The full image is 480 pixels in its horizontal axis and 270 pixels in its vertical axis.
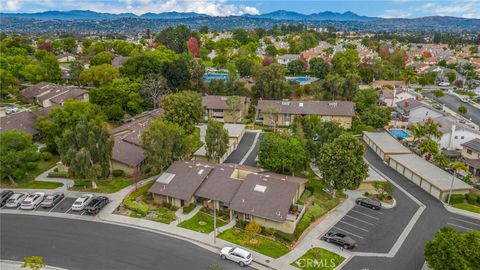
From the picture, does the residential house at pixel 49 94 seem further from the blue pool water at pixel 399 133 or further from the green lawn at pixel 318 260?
the blue pool water at pixel 399 133

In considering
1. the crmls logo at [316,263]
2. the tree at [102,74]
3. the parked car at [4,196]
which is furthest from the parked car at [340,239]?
the tree at [102,74]

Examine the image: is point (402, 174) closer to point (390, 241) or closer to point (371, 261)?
point (390, 241)

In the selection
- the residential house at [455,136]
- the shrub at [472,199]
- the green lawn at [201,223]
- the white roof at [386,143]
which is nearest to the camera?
the green lawn at [201,223]

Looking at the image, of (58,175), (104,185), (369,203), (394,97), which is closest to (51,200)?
(104,185)

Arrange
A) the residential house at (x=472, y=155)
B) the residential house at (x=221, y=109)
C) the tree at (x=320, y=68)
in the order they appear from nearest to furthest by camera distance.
Result: the residential house at (x=472, y=155) → the residential house at (x=221, y=109) → the tree at (x=320, y=68)

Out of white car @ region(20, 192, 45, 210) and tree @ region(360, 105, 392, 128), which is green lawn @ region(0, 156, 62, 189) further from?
tree @ region(360, 105, 392, 128)

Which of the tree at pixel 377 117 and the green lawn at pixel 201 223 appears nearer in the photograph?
the green lawn at pixel 201 223
